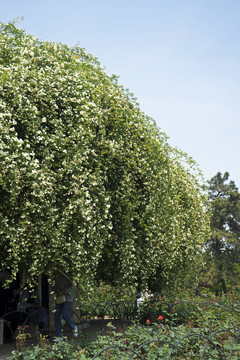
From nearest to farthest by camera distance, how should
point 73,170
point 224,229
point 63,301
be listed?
1. point 73,170
2. point 63,301
3. point 224,229

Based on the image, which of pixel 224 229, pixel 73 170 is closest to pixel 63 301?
pixel 73 170

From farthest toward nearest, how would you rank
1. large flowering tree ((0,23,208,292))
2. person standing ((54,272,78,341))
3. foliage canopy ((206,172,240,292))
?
foliage canopy ((206,172,240,292)) < person standing ((54,272,78,341)) < large flowering tree ((0,23,208,292))

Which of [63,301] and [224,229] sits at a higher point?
[224,229]

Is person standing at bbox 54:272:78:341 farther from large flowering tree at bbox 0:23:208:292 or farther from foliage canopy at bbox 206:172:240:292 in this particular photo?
foliage canopy at bbox 206:172:240:292

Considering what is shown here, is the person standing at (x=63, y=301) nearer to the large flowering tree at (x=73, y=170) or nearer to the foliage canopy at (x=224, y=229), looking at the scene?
the large flowering tree at (x=73, y=170)

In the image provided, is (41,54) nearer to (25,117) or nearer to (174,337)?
(25,117)

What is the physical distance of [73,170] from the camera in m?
8.16

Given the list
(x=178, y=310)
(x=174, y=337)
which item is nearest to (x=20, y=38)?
(x=174, y=337)

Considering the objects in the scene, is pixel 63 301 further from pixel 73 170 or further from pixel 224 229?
pixel 224 229

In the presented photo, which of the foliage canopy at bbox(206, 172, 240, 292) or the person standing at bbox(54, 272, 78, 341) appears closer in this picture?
the person standing at bbox(54, 272, 78, 341)

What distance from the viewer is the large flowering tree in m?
7.57

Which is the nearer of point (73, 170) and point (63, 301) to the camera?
point (73, 170)

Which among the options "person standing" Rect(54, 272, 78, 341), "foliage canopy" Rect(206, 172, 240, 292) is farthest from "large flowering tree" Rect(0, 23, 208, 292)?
"foliage canopy" Rect(206, 172, 240, 292)

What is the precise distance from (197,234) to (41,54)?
8.64 m
